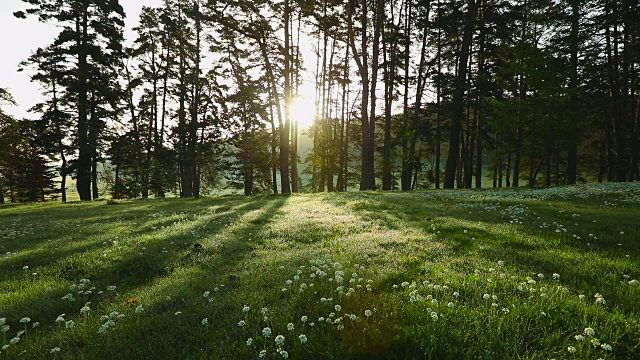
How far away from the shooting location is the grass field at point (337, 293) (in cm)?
309

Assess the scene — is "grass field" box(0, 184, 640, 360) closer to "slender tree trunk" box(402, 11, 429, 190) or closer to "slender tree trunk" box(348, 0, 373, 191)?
"slender tree trunk" box(348, 0, 373, 191)

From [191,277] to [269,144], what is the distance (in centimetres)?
3256

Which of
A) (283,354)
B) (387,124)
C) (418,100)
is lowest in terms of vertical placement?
(283,354)

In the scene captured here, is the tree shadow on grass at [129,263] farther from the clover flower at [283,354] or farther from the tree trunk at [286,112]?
the tree trunk at [286,112]

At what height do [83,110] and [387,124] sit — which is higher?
[83,110]

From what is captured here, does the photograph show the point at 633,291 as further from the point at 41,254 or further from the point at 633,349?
the point at 41,254

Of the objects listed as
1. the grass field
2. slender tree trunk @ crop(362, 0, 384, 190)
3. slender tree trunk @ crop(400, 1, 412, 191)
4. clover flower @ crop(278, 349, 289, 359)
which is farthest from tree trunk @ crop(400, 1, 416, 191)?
clover flower @ crop(278, 349, 289, 359)

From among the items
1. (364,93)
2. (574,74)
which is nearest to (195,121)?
(364,93)

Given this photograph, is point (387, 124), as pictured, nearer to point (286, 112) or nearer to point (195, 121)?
point (286, 112)

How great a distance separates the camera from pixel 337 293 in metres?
4.29

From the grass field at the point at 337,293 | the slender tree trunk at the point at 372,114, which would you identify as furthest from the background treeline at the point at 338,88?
the grass field at the point at 337,293

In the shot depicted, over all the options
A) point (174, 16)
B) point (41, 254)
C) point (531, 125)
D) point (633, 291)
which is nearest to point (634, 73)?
point (531, 125)

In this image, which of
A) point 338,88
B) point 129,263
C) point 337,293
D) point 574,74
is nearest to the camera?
point 337,293

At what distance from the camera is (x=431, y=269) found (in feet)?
17.3
